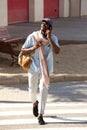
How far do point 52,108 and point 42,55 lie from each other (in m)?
1.63

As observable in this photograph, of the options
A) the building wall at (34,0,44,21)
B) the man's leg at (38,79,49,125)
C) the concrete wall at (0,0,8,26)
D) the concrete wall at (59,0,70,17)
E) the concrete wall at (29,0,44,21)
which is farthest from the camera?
the concrete wall at (59,0,70,17)

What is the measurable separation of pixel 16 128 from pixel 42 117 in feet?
1.50

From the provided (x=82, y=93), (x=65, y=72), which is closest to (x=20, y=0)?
(x=65, y=72)

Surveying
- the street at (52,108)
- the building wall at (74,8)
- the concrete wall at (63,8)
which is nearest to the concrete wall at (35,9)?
the concrete wall at (63,8)

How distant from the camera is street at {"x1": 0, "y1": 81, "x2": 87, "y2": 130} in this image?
289 inches

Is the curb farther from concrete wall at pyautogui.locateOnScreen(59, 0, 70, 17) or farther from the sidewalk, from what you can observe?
concrete wall at pyautogui.locateOnScreen(59, 0, 70, 17)

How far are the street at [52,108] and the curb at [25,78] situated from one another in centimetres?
17

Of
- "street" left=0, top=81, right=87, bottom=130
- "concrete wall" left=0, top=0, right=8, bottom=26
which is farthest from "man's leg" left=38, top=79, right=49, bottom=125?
"concrete wall" left=0, top=0, right=8, bottom=26

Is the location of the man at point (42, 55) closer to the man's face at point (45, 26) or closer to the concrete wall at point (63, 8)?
the man's face at point (45, 26)

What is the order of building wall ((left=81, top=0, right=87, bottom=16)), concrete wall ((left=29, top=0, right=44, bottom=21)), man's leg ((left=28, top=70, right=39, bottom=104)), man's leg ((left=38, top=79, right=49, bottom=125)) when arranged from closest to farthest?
man's leg ((left=38, top=79, right=49, bottom=125)) < man's leg ((left=28, top=70, right=39, bottom=104)) < concrete wall ((left=29, top=0, right=44, bottom=21)) < building wall ((left=81, top=0, right=87, bottom=16))

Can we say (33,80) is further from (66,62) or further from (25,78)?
(66,62)

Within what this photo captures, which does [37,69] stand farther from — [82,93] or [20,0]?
[20,0]

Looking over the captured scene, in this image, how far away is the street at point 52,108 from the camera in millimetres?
7328

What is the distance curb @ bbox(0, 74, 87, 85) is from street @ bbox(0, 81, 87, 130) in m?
0.17
